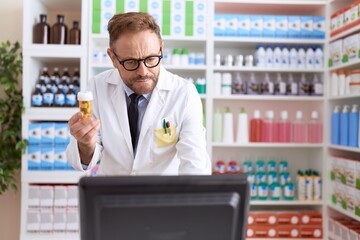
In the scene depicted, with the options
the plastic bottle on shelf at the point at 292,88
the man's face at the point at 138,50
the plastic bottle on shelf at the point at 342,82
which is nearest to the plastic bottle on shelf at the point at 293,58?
the plastic bottle on shelf at the point at 292,88

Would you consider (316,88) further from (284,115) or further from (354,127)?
(354,127)

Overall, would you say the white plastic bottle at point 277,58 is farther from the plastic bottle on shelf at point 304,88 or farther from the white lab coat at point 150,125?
the white lab coat at point 150,125

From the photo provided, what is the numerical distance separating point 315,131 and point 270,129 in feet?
1.27

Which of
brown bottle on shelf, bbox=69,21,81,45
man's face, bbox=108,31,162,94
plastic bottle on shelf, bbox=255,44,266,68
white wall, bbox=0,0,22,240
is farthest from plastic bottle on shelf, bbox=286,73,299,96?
white wall, bbox=0,0,22,240

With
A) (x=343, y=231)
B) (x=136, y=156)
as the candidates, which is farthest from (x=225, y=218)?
(x=343, y=231)

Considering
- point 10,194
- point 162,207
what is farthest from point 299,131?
point 162,207

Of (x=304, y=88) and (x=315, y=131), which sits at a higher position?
(x=304, y=88)

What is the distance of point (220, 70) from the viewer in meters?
3.64

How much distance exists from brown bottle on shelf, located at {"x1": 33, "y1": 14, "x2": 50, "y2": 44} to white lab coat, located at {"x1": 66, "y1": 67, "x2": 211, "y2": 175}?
1661 millimetres

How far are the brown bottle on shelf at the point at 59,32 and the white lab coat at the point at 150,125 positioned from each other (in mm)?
1638

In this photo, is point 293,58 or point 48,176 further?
point 293,58

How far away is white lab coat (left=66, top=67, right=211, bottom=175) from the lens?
5.80ft


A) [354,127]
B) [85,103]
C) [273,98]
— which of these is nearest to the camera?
[85,103]

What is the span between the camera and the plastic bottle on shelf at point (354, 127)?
9.83ft
